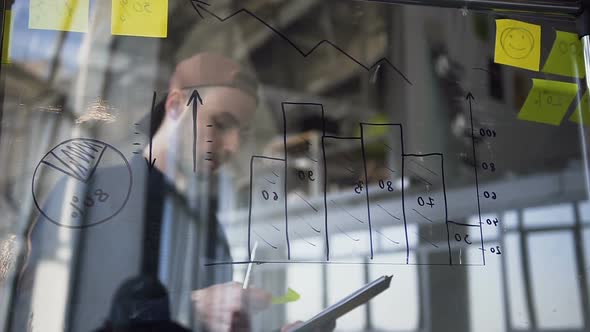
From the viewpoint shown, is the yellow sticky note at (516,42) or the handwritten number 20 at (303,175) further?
the handwritten number 20 at (303,175)

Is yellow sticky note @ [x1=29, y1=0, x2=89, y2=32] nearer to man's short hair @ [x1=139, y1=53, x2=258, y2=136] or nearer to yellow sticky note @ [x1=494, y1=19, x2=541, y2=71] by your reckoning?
man's short hair @ [x1=139, y1=53, x2=258, y2=136]

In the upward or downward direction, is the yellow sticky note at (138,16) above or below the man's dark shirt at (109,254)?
above

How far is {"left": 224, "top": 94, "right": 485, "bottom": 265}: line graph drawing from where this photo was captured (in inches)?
34.4

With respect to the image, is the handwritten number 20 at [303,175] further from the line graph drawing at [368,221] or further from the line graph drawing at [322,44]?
the line graph drawing at [322,44]

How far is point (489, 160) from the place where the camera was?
3.07 feet

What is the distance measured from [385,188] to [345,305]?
0.23m

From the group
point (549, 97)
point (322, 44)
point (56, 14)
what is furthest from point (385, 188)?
point (56, 14)

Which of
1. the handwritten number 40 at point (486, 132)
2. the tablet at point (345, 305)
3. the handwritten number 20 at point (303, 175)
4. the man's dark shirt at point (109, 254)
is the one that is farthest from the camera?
the handwritten number 20 at point (303, 175)

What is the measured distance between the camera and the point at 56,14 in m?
0.76

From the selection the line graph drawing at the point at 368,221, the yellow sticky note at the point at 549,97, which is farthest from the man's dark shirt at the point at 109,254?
the yellow sticky note at the point at 549,97

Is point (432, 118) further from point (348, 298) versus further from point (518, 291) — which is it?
point (348, 298)

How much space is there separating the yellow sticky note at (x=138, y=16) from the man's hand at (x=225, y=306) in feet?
1.31

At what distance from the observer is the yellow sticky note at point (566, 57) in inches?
37.1

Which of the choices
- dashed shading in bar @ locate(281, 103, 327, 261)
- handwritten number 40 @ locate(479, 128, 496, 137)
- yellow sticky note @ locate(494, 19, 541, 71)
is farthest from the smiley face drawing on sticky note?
dashed shading in bar @ locate(281, 103, 327, 261)
